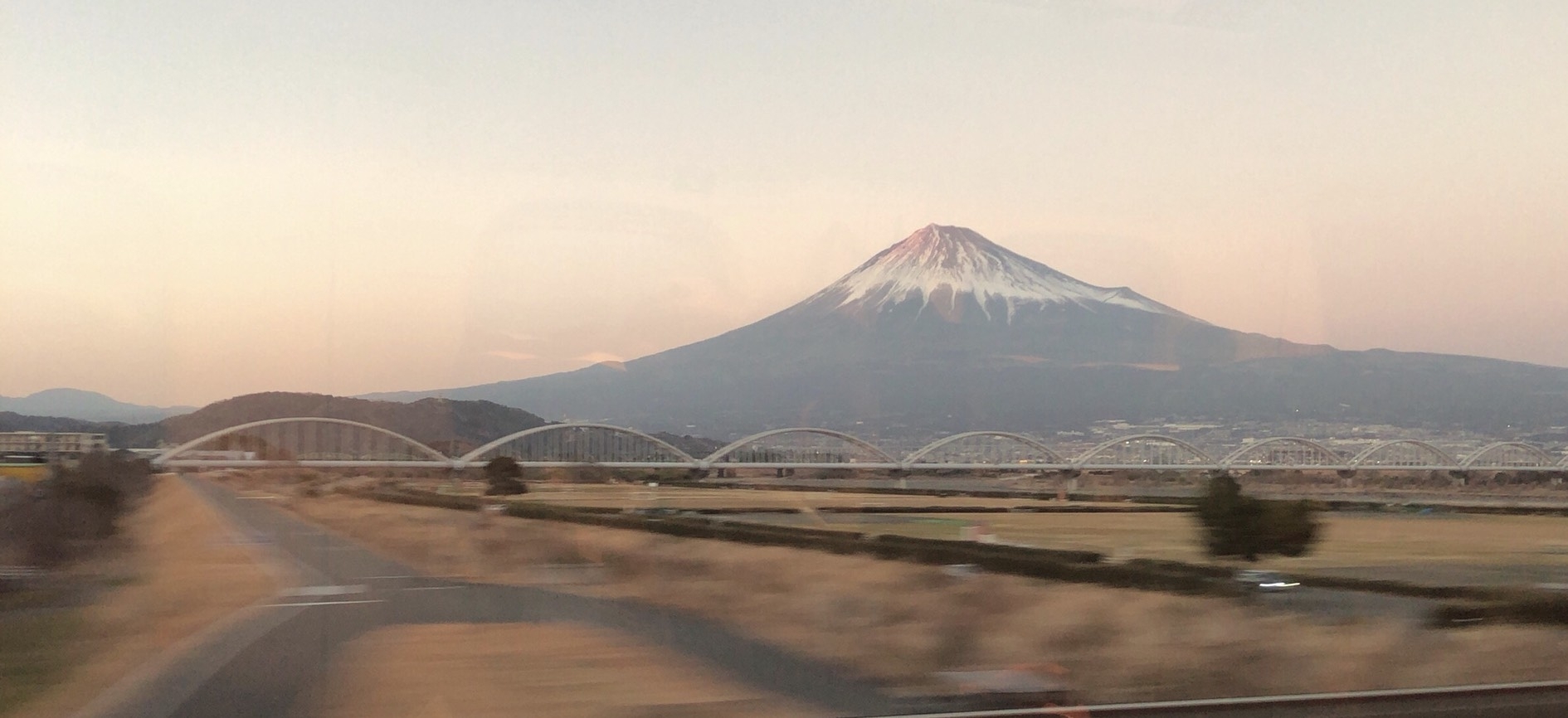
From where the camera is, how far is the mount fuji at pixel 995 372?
31.5 m

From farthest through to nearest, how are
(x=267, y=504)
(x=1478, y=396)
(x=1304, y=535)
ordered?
(x=1478, y=396)
(x=267, y=504)
(x=1304, y=535)

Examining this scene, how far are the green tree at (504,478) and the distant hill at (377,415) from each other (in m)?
1.13

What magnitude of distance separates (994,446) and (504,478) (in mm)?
24103

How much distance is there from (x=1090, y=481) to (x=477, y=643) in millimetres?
37386

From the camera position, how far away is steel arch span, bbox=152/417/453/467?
78.4 ft

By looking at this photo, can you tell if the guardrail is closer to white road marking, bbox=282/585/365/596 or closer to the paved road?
the paved road

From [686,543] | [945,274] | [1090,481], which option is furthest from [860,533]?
[1090,481]

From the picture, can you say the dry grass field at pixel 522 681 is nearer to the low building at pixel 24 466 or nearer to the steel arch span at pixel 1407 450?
the low building at pixel 24 466

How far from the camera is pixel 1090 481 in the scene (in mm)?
44438

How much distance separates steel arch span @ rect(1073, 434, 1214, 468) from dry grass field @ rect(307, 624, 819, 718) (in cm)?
2603

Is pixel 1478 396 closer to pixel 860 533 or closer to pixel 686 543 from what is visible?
pixel 860 533

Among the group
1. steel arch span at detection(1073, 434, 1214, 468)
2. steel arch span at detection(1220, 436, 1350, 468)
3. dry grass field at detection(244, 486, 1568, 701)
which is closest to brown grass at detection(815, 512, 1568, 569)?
Answer: steel arch span at detection(1220, 436, 1350, 468)

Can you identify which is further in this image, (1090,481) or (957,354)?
(1090,481)

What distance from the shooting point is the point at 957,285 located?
42.6 m
